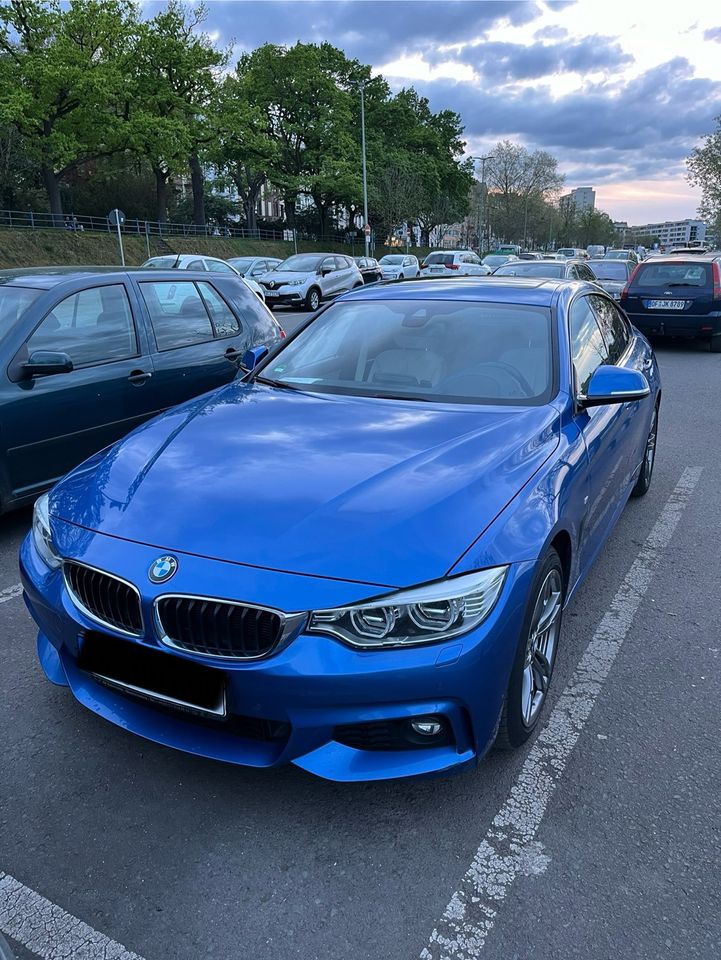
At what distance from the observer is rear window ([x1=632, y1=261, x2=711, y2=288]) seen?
12711 mm

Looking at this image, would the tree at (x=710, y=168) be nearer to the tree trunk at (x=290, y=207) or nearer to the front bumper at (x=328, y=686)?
the tree trunk at (x=290, y=207)

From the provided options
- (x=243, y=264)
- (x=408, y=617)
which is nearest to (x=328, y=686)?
(x=408, y=617)

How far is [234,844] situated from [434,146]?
66.1m

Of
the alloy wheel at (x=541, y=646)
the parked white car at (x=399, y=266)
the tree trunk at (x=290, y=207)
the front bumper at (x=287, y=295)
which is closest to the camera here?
the alloy wheel at (x=541, y=646)

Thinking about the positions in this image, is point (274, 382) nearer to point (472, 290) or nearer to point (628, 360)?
point (472, 290)

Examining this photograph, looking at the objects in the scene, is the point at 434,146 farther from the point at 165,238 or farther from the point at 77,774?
the point at 77,774

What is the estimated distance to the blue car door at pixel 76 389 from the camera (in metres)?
4.52

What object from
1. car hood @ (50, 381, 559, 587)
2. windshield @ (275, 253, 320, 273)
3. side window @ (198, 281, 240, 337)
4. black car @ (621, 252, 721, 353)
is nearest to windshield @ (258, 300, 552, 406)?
car hood @ (50, 381, 559, 587)

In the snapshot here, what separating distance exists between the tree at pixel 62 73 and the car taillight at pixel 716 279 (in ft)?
95.8

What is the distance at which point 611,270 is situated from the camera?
62.0ft

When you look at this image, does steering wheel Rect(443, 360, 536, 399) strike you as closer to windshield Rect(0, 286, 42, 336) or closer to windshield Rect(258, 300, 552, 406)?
windshield Rect(258, 300, 552, 406)

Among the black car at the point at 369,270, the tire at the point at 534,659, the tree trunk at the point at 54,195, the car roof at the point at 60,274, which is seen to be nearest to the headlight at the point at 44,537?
the tire at the point at 534,659

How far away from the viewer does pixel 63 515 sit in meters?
2.60

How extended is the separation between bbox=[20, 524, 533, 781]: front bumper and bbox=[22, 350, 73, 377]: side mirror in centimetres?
262
